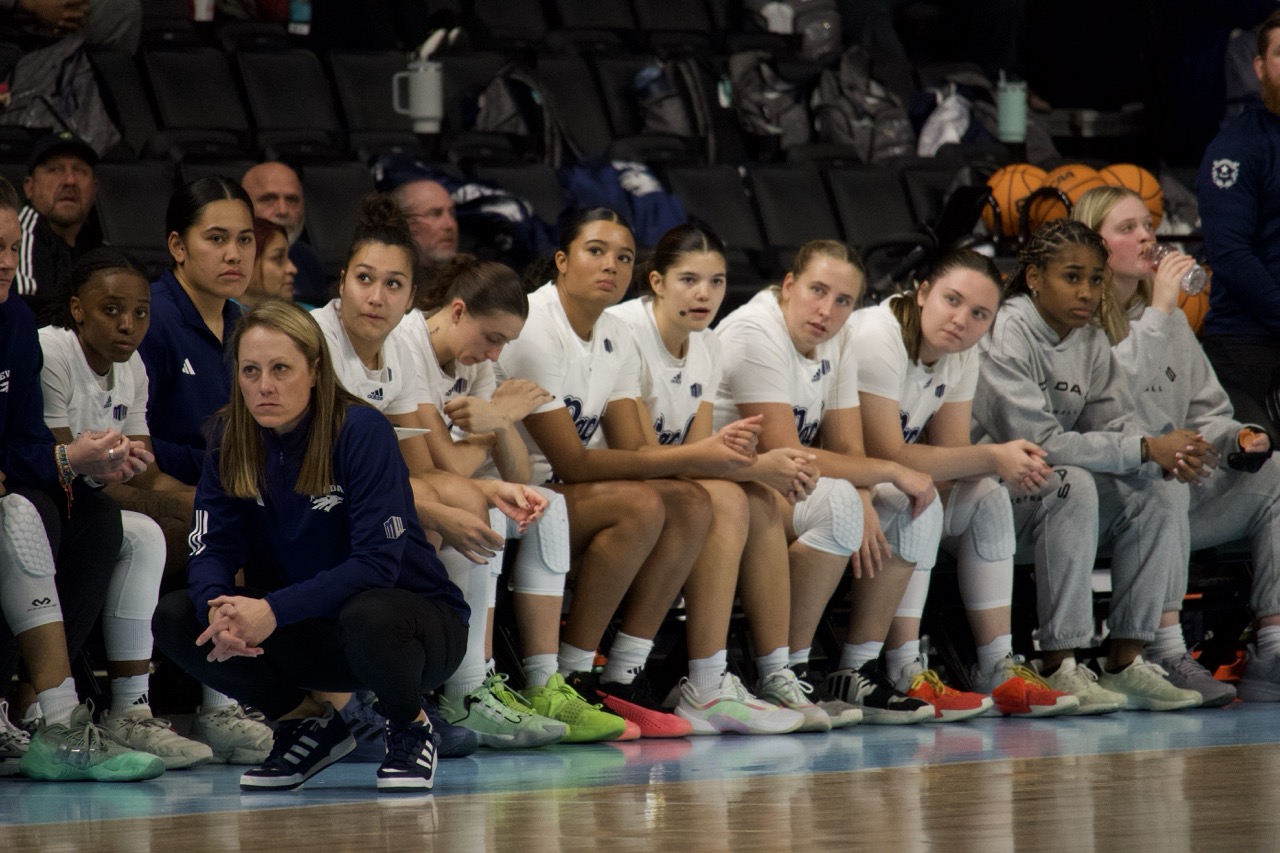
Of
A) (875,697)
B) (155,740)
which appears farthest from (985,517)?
(155,740)

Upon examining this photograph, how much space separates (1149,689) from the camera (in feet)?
17.6

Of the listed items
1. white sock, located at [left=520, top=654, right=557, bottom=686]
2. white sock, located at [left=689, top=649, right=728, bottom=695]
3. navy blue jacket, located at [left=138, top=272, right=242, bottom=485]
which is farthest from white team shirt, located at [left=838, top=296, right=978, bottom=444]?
navy blue jacket, located at [left=138, top=272, right=242, bottom=485]

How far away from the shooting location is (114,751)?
3.87 metres

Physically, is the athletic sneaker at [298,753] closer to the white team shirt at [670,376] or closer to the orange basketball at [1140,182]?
the white team shirt at [670,376]

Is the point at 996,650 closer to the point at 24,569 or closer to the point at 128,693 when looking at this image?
the point at 128,693

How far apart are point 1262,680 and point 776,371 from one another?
1857 mm

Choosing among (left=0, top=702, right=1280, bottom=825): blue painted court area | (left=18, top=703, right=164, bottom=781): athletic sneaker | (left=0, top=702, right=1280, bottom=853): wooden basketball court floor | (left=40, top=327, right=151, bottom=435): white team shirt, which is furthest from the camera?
(left=40, top=327, right=151, bottom=435): white team shirt

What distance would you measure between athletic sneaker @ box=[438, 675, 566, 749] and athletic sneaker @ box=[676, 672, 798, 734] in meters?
0.54

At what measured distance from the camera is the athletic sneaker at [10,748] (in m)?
3.95

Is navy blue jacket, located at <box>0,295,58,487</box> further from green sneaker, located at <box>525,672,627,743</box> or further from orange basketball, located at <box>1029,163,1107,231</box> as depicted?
orange basketball, located at <box>1029,163,1107,231</box>

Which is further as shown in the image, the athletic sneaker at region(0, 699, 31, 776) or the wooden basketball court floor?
the athletic sneaker at region(0, 699, 31, 776)

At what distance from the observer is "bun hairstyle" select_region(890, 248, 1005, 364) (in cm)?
530

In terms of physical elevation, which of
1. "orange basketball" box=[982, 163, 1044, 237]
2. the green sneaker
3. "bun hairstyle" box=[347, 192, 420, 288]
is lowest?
the green sneaker

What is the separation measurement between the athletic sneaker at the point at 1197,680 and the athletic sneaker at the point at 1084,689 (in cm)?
25
